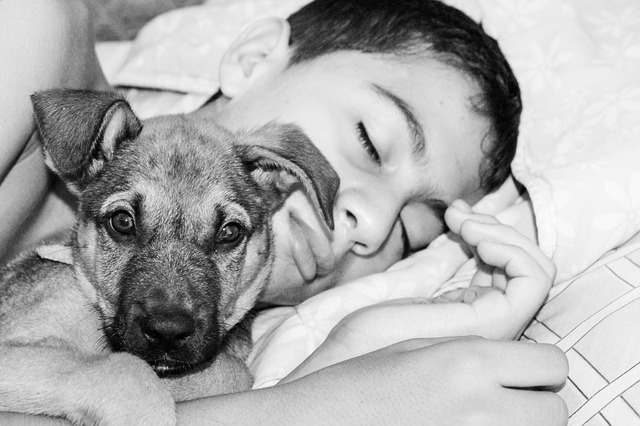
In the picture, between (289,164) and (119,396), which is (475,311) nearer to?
(289,164)

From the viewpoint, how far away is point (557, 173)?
3543 millimetres

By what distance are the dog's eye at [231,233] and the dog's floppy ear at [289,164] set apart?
329 mm

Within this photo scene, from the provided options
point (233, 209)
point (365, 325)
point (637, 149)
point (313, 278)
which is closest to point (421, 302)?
point (365, 325)

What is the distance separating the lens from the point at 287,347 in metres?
3.24

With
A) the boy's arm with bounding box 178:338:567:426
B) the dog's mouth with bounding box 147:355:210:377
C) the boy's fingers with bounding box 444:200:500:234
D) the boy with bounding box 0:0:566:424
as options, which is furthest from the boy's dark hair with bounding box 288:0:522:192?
the dog's mouth with bounding box 147:355:210:377

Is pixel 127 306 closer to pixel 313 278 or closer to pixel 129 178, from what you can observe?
pixel 129 178

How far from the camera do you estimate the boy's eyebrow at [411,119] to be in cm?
334

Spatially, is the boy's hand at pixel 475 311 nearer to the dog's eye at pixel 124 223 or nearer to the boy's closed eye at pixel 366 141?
the boy's closed eye at pixel 366 141

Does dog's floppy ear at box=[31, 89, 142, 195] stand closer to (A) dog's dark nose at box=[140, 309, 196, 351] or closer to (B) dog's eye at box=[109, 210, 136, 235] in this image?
(B) dog's eye at box=[109, 210, 136, 235]

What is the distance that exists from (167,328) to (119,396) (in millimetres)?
285

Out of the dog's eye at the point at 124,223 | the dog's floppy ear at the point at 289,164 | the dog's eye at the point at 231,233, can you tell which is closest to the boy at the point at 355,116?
the dog's floppy ear at the point at 289,164

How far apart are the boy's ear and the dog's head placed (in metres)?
0.58

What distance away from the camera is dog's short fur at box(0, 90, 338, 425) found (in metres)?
2.30

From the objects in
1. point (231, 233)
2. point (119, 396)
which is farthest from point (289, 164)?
point (119, 396)
